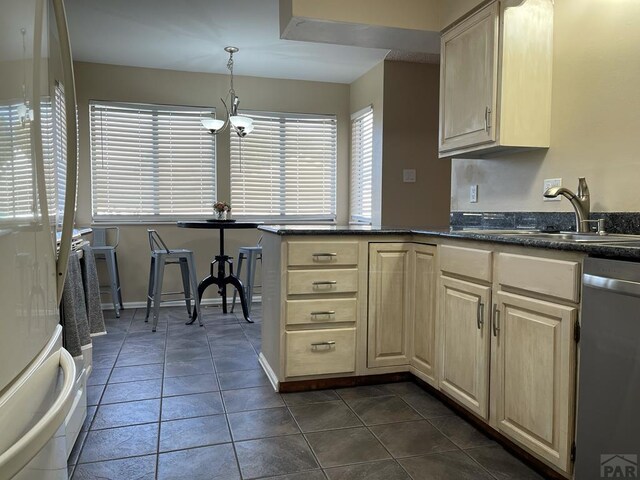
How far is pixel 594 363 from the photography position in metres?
1.50

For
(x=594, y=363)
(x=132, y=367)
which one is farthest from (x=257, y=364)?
(x=594, y=363)

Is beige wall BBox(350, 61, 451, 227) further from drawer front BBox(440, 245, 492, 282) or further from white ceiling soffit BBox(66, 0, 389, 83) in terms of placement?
drawer front BBox(440, 245, 492, 282)

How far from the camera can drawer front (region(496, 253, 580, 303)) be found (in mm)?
1608

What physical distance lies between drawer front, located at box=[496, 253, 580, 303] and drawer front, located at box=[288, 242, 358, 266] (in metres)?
0.88

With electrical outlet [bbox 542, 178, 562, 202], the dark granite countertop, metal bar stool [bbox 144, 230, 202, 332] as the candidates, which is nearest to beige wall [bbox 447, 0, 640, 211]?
electrical outlet [bbox 542, 178, 562, 202]

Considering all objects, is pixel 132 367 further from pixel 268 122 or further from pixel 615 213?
pixel 268 122

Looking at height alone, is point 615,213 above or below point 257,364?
above

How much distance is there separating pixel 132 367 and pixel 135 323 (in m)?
1.29

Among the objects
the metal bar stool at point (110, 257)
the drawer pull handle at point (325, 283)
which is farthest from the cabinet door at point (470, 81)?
the metal bar stool at point (110, 257)

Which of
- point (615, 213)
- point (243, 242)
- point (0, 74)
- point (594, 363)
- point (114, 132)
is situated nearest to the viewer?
point (0, 74)

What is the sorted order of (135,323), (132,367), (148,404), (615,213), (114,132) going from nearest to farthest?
(615,213) < (148,404) < (132,367) < (135,323) < (114,132)

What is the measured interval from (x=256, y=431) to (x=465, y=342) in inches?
40.5

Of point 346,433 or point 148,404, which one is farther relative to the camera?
point 148,404

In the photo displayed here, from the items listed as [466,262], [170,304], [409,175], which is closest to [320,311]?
[466,262]
